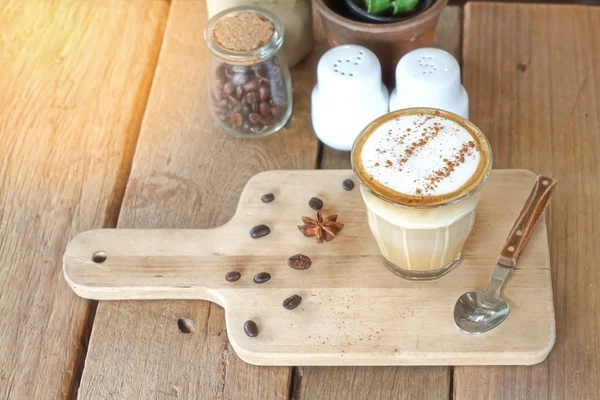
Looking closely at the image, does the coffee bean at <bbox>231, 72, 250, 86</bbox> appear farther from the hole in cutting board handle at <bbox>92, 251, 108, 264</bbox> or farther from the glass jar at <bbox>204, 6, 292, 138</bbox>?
the hole in cutting board handle at <bbox>92, 251, 108, 264</bbox>

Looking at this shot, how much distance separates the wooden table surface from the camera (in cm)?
109

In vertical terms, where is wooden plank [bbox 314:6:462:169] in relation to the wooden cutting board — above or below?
above

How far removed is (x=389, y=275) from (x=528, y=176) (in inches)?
11.8

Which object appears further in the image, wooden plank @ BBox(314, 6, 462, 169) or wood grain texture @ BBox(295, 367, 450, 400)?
wooden plank @ BBox(314, 6, 462, 169)

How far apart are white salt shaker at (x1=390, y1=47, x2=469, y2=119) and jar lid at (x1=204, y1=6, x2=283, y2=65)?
0.22m

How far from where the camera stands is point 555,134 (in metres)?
1.35

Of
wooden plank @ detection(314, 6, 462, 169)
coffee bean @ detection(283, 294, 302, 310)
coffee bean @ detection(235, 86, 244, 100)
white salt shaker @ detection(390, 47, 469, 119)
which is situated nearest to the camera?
coffee bean @ detection(283, 294, 302, 310)

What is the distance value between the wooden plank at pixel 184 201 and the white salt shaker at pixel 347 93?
8 centimetres

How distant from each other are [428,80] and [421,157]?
24 cm

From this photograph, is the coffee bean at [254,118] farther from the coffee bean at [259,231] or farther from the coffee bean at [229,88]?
the coffee bean at [259,231]

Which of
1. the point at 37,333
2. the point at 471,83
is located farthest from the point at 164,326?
the point at 471,83

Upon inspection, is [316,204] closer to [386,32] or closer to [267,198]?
[267,198]

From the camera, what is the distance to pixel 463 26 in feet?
5.10

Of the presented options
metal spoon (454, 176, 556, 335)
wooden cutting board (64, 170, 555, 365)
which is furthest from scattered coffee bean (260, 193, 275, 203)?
metal spoon (454, 176, 556, 335)
